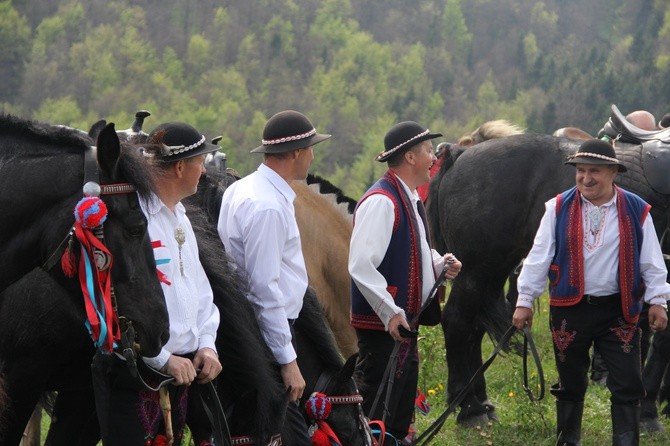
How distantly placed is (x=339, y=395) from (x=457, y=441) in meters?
2.64

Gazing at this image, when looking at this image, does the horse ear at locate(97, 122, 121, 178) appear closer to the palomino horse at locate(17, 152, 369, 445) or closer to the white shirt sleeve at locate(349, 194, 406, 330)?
the palomino horse at locate(17, 152, 369, 445)

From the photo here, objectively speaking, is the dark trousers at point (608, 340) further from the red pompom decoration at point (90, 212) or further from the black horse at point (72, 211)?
the red pompom decoration at point (90, 212)

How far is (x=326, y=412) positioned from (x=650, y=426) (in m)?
3.56

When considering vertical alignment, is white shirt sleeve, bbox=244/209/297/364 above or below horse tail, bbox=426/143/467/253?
above

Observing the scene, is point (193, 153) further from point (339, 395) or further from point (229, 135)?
point (229, 135)

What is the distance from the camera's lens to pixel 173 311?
3.70m

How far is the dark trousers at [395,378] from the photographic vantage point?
540 centimetres

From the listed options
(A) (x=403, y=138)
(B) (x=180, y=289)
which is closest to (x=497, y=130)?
(A) (x=403, y=138)

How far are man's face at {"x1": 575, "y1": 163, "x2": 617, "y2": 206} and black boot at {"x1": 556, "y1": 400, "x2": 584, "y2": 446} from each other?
125 cm

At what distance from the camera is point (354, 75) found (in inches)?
3383

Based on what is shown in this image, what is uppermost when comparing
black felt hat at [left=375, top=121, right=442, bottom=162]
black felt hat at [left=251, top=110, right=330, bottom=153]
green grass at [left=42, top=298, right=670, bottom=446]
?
black felt hat at [left=251, top=110, right=330, bottom=153]

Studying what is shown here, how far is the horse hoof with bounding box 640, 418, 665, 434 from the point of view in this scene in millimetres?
6957

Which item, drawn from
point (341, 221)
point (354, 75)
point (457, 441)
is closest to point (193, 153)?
point (341, 221)

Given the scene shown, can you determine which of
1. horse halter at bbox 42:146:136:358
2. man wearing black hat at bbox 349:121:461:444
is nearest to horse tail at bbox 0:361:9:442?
horse halter at bbox 42:146:136:358
